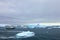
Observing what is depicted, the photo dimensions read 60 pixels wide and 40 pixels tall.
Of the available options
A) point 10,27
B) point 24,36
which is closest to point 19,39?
point 24,36

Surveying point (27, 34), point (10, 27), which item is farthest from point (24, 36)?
point (10, 27)

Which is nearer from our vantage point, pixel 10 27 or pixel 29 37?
pixel 29 37

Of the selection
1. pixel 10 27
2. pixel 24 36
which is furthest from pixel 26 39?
pixel 10 27

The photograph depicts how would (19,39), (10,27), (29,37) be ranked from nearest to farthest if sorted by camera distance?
(19,39) → (29,37) → (10,27)

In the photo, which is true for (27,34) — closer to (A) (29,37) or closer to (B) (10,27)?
(A) (29,37)

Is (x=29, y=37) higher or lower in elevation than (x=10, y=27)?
lower

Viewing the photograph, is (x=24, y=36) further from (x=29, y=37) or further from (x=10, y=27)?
(x=10, y=27)

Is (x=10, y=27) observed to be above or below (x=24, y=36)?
above

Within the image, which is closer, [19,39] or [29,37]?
[19,39]

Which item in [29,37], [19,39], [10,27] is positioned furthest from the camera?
[10,27]
